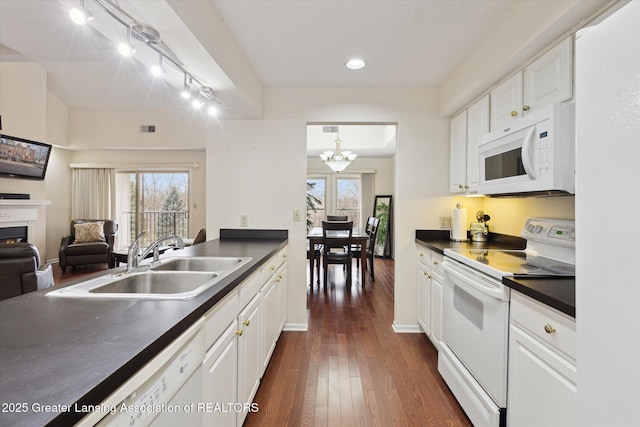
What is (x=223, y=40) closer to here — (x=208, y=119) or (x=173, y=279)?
(x=208, y=119)

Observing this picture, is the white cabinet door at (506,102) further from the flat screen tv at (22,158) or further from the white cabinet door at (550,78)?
the flat screen tv at (22,158)

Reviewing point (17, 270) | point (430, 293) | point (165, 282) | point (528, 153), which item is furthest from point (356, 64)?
point (17, 270)

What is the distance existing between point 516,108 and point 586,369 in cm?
161

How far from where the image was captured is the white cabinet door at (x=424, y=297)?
2.51 metres

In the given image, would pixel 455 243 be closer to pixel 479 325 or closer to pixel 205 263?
pixel 479 325

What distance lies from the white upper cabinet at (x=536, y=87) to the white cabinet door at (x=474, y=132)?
0.10m

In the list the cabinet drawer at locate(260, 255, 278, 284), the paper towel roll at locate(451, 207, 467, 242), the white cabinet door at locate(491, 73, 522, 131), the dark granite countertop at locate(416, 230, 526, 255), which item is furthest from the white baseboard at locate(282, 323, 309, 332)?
the white cabinet door at locate(491, 73, 522, 131)

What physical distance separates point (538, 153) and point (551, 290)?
741 millimetres

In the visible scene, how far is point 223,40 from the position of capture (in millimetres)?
1840

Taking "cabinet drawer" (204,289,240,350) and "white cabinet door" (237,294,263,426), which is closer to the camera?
"cabinet drawer" (204,289,240,350)

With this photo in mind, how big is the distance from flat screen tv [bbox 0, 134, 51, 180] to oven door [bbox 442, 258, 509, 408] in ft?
20.6

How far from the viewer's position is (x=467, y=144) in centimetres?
248

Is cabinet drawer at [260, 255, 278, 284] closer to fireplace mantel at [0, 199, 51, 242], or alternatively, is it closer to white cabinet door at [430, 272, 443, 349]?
white cabinet door at [430, 272, 443, 349]

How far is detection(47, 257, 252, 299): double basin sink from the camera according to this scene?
1061mm
